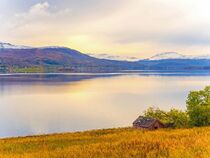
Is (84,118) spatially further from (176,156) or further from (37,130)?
(176,156)

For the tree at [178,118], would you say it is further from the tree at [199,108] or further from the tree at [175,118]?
the tree at [199,108]

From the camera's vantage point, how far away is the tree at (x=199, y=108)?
113 ft

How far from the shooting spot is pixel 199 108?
34.8 meters

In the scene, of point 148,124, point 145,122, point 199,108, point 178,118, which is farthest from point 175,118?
point 199,108

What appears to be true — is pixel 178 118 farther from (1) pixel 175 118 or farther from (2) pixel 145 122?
(2) pixel 145 122

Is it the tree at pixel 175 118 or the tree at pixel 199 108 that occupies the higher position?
the tree at pixel 199 108

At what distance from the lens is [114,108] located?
9756 cm

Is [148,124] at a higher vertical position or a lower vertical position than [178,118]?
lower

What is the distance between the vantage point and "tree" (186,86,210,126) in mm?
34312

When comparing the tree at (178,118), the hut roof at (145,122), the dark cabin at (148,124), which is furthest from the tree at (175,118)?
the hut roof at (145,122)

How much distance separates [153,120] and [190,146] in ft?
88.2

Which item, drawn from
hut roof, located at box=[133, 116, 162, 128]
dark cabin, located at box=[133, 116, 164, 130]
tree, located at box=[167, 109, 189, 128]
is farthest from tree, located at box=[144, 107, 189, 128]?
hut roof, located at box=[133, 116, 162, 128]

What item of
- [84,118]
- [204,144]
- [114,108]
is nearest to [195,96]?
[204,144]

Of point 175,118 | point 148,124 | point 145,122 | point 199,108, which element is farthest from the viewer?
point 175,118
